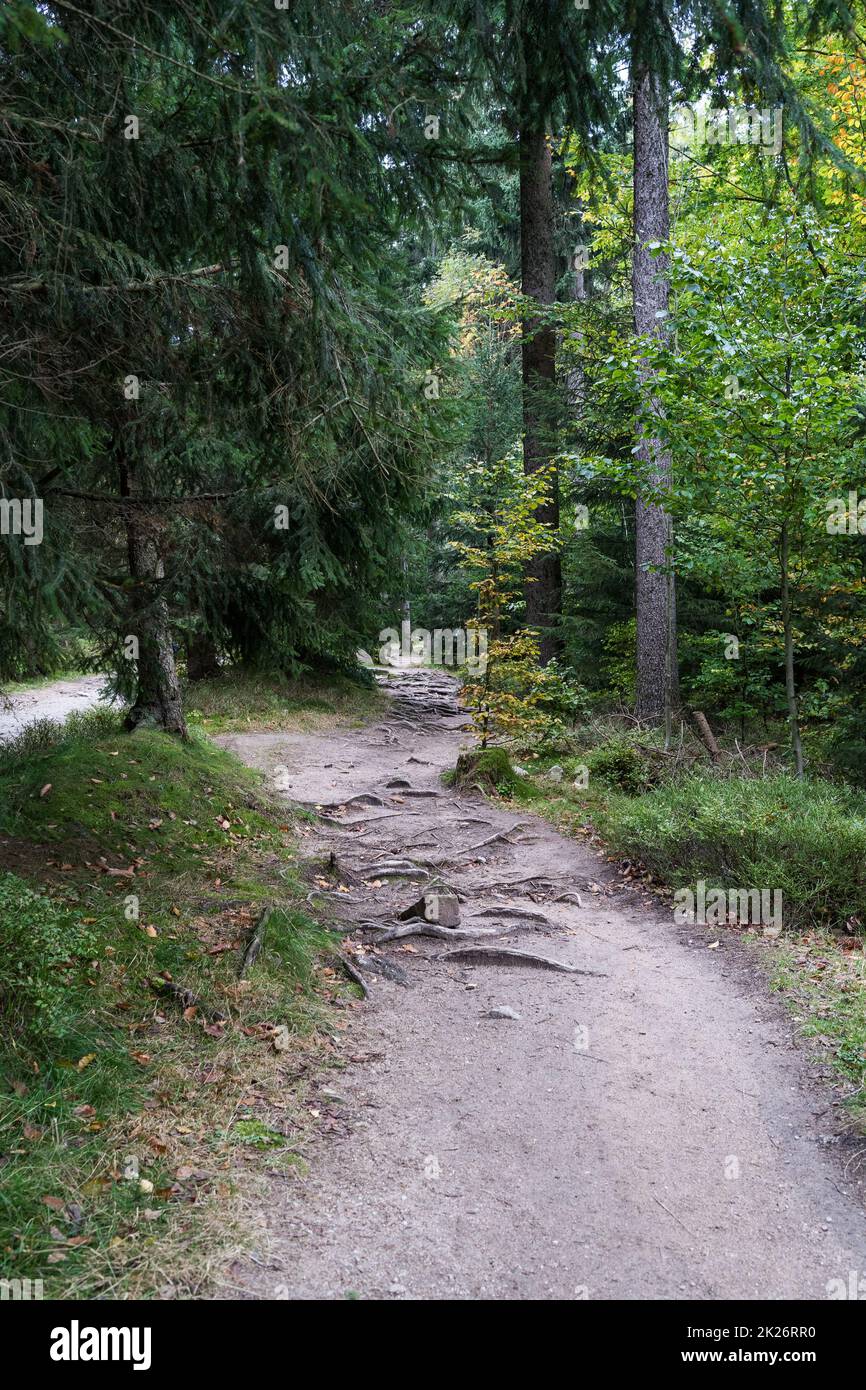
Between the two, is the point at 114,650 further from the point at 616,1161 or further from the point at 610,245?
the point at 610,245

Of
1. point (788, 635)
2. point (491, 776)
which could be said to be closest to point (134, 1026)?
point (491, 776)

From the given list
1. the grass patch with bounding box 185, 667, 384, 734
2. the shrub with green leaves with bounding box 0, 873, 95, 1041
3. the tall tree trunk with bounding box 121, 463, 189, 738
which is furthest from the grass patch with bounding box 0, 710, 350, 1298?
the grass patch with bounding box 185, 667, 384, 734

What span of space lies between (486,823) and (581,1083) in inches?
213

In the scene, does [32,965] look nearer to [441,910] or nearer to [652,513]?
[441,910]

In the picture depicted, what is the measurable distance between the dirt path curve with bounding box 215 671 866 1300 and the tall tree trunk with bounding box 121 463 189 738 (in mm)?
3084

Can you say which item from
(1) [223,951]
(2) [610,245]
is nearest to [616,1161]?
(1) [223,951]

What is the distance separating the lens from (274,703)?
1623cm

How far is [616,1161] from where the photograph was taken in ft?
13.6

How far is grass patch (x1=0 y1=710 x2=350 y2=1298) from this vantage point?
10.8ft

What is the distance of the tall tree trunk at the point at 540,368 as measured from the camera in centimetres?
1435

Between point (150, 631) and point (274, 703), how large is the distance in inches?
307

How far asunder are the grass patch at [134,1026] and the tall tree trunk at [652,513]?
6.20m

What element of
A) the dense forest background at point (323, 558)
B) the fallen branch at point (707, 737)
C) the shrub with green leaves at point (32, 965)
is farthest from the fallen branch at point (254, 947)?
the fallen branch at point (707, 737)

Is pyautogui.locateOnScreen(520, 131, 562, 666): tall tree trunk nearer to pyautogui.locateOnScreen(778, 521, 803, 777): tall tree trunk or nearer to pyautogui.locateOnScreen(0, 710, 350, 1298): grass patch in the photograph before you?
pyautogui.locateOnScreen(778, 521, 803, 777): tall tree trunk
